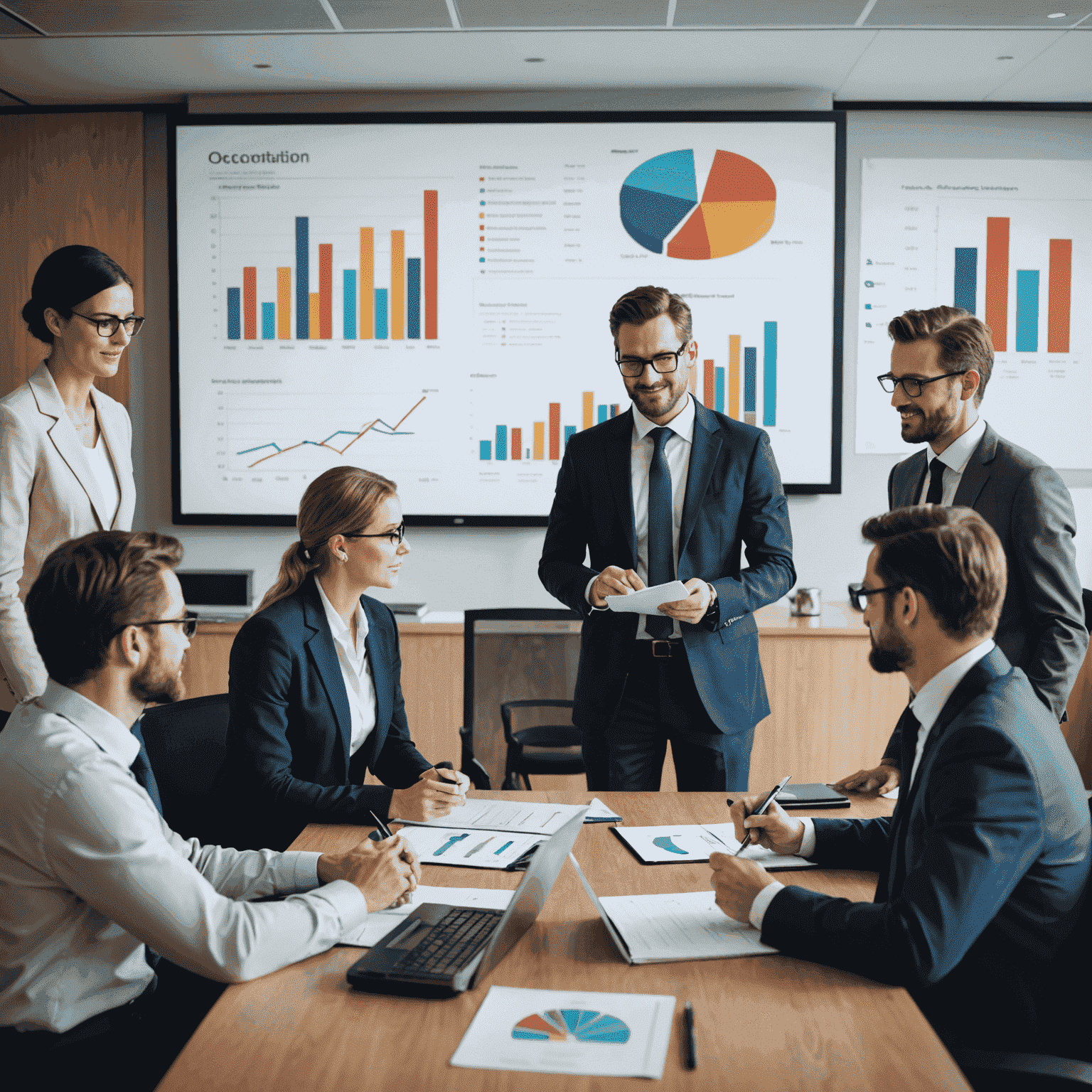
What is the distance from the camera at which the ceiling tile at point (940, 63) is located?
329cm

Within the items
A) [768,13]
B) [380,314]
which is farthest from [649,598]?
[380,314]

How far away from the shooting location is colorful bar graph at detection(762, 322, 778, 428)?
3830mm

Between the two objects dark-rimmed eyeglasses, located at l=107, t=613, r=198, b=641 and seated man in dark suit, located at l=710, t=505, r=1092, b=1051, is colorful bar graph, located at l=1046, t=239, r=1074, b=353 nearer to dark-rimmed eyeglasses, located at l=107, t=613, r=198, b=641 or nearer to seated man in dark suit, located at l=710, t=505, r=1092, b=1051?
seated man in dark suit, located at l=710, t=505, r=1092, b=1051

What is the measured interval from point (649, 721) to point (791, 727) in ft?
4.42

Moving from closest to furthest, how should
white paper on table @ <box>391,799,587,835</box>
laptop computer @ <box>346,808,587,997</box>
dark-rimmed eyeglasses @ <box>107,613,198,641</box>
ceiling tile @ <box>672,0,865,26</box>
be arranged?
laptop computer @ <box>346,808,587,997</box>, dark-rimmed eyeglasses @ <box>107,613,198,641</box>, white paper on table @ <box>391,799,587,835</box>, ceiling tile @ <box>672,0,865,26</box>

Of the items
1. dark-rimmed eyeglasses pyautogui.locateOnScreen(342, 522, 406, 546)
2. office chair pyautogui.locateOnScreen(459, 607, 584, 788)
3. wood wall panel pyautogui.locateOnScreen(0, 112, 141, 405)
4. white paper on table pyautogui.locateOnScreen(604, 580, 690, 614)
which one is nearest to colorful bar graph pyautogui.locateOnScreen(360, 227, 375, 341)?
wood wall panel pyautogui.locateOnScreen(0, 112, 141, 405)

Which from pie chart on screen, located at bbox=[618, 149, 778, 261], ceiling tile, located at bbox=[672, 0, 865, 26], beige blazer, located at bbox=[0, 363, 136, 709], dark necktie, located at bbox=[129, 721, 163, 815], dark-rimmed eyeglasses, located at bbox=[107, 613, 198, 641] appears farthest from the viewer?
pie chart on screen, located at bbox=[618, 149, 778, 261]

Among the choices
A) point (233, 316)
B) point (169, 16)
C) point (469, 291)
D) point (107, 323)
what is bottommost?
Answer: point (107, 323)

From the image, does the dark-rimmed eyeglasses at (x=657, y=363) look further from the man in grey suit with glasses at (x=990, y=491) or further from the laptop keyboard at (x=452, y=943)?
the laptop keyboard at (x=452, y=943)

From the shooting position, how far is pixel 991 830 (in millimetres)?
1156

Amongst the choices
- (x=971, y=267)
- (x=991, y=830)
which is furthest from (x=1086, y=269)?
(x=991, y=830)

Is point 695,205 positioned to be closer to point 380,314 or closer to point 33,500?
point 380,314

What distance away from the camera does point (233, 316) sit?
12.7 ft

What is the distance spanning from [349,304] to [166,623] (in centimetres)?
278
